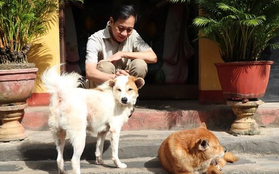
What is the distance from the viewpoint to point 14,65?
480 centimetres

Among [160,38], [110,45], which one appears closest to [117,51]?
[110,45]

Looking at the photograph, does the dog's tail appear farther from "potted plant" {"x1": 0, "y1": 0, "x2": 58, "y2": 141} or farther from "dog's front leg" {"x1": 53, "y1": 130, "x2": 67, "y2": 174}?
"potted plant" {"x1": 0, "y1": 0, "x2": 58, "y2": 141}

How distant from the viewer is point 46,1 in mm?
5246

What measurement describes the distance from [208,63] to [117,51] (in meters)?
1.58

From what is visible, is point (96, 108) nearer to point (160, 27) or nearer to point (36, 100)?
point (36, 100)

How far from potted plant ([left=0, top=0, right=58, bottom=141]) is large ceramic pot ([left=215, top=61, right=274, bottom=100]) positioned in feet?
7.59

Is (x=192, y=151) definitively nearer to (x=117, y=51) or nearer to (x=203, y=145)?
→ (x=203, y=145)

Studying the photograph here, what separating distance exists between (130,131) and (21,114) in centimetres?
135

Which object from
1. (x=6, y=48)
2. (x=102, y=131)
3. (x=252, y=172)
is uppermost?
(x=6, y=48)

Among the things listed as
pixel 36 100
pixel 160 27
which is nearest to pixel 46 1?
pixel 36 100

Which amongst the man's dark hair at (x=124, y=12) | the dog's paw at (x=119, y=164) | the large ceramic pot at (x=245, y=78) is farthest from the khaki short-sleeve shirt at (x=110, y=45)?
the dog's paw at (x=119, y=164)

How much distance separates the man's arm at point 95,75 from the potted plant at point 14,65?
2.77ft

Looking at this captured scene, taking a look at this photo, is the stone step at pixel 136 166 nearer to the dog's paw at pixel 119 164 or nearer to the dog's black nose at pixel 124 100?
the dog's paw at pixel 119 164

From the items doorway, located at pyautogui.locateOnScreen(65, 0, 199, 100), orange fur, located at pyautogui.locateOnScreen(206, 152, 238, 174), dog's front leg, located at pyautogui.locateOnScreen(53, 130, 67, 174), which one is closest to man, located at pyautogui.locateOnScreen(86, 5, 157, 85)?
dog's front leg, located at pyautogui.locateOnScreen(53, 130, 67, 174)
